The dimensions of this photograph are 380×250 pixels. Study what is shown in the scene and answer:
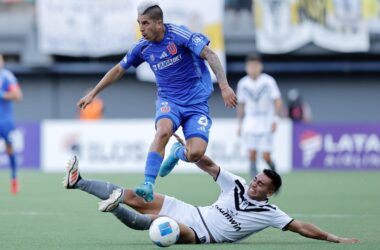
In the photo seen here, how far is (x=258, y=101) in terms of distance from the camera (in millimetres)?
18094

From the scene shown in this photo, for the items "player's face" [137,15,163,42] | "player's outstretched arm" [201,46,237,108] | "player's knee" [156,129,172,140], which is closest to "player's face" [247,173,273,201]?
"player's outstretched arm" [201,46,237,108]

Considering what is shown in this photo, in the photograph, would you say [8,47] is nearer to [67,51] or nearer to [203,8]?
[67,51]

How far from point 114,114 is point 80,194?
52.9 feet

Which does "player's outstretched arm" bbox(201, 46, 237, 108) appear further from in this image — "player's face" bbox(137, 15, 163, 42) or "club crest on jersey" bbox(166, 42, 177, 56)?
"player's face" bbox(137, 15, 163, 42)

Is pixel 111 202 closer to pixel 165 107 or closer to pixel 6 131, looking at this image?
pixel 165 107

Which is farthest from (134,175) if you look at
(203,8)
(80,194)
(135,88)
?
(135,88)

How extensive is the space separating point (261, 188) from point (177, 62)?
77.2 inches

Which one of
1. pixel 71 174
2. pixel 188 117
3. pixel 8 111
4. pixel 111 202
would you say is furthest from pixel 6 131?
pixel 111 202

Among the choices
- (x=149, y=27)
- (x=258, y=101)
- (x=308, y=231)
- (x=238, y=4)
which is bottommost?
(x=308, y=231)

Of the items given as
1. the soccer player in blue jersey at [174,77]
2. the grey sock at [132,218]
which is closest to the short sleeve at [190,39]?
the soccer player in blue jersey at [174,77]

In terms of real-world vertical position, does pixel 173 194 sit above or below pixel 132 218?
below

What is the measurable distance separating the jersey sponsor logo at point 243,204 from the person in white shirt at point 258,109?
791cm

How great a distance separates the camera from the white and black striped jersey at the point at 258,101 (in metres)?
17.9

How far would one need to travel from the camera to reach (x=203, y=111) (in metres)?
11.1
